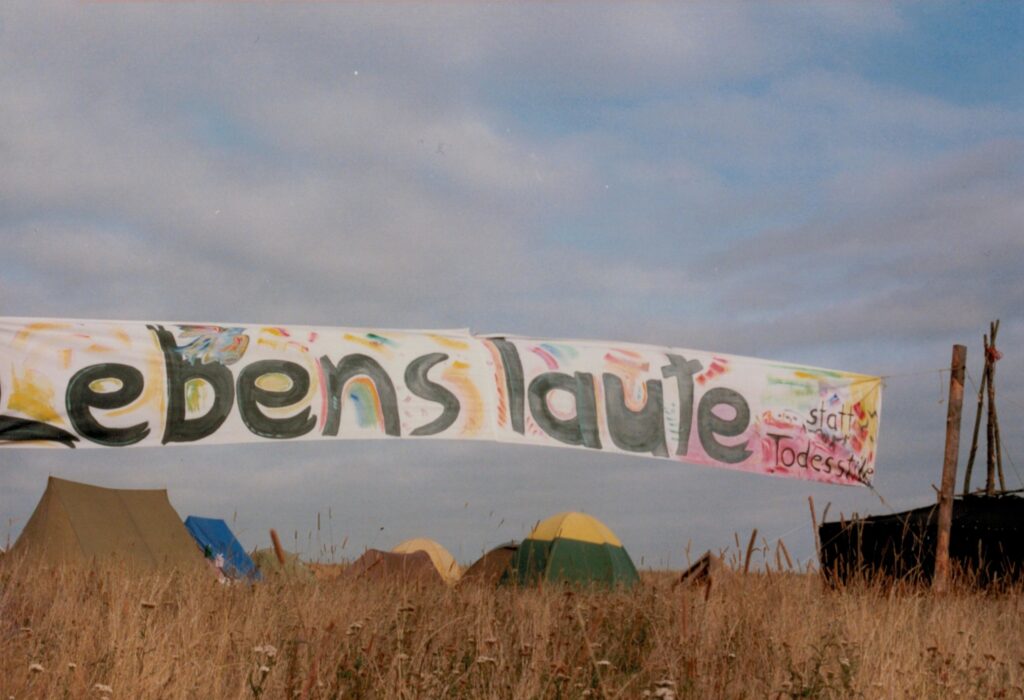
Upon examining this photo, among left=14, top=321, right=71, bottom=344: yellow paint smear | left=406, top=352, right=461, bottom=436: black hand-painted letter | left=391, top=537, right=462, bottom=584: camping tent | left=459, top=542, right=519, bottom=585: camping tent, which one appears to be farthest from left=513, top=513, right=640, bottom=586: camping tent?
left=14, top=321, right=71, bottom=344: yellow paint smear

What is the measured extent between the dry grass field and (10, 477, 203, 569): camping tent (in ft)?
18.4

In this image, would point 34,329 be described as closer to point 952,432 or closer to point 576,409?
point 576,409

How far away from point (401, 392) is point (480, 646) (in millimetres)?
4439

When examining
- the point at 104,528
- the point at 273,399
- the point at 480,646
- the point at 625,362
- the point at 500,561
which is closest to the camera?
the point at 480,646

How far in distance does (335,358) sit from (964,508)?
10.0m

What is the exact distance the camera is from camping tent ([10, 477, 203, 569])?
1419cm

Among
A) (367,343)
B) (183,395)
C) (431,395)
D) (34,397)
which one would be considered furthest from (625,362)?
(34,397)

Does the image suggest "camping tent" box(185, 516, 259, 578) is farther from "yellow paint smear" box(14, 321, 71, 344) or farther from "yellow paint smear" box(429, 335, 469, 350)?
"yellow paint smear" box(429, 335, 469, 350)

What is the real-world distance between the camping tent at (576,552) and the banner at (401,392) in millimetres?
4138

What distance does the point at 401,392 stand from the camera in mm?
10258

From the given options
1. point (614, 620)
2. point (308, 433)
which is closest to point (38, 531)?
point (308, 433)

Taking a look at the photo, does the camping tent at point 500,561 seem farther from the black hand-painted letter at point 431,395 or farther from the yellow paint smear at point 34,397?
the yellow paint smear at point 34,397

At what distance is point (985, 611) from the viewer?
399 inches

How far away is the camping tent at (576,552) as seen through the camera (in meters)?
14.5
